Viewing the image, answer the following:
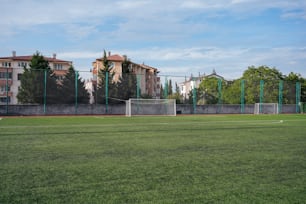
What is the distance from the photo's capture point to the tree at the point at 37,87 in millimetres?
23234

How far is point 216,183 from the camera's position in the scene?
400 centimetres

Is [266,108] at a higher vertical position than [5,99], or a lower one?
lower

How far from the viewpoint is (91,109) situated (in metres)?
25.7

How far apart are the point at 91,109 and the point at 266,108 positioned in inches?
721

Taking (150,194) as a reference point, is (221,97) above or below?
above

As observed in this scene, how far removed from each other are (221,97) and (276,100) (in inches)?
283

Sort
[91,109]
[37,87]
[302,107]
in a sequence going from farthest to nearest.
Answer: [302,107] < [91,109] < [37,87]

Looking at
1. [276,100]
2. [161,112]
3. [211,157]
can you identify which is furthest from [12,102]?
[276,100]

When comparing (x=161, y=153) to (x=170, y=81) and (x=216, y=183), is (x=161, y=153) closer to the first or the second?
(x=216, y=183)

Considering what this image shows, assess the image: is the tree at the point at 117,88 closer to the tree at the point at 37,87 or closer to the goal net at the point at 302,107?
the tree at the point at 37,87

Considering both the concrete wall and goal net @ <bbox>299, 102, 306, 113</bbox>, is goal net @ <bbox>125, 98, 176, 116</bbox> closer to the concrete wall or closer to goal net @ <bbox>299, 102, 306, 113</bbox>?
the concrete wall

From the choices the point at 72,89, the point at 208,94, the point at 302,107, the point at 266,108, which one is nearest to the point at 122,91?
the point at 72,89

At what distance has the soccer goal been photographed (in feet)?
103

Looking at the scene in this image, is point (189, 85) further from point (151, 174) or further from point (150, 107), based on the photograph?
point (151, 174)
